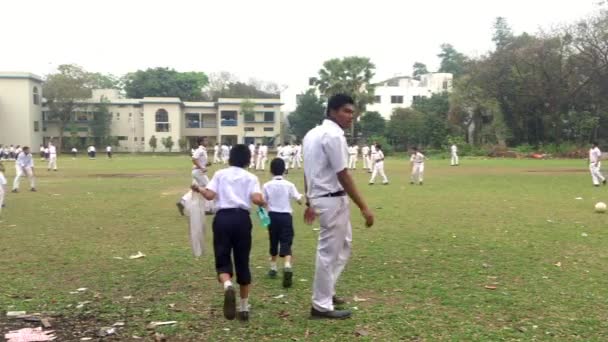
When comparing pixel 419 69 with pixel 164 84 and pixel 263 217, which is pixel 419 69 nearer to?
pixel 164 84

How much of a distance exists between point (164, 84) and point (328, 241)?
79869mm

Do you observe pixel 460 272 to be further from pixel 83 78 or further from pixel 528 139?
pixel 83 78

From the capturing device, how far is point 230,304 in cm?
501

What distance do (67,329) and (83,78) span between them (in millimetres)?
72567

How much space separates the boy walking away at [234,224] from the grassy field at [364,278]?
15.6 inches

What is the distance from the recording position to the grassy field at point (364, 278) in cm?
488

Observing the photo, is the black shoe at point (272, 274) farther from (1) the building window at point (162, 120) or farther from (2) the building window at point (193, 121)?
(2) the building window at point (193, 121)

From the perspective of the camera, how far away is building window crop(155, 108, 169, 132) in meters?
73.4

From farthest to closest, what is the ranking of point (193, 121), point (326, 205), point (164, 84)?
point (164, 84)
point (193, 121)
point (326, 205)

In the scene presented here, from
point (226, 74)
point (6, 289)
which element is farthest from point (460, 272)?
point (226, 74)

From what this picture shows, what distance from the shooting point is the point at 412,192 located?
18250 millimetres

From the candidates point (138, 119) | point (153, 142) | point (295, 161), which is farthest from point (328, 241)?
point (138, 119)

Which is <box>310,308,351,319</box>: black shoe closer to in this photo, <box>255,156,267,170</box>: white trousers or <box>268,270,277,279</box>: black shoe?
<box>268,270,277,279</box>: black shoe

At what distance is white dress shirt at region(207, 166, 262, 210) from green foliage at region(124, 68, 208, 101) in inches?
3102
